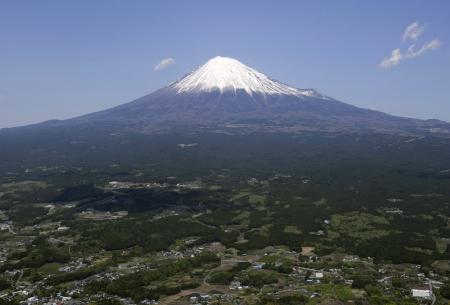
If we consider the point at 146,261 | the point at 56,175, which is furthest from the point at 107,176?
the point at 146,261

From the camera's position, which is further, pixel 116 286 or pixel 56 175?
pixel 56 175

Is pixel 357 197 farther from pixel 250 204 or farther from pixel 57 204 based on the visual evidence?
pixel 57 204

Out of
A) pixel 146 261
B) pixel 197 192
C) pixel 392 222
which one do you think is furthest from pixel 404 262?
pixel 197 192

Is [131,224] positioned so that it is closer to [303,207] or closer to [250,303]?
[303,207]

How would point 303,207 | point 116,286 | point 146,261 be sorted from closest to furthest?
point 116,286 < point 146,261 < point 303,207

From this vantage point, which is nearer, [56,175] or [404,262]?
[404,262]

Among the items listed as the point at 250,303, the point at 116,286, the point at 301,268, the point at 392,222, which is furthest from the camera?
the point at 392,222

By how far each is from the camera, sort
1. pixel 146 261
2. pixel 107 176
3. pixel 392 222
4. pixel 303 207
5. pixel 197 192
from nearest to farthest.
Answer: pixel 146 261, pixel 392 222, pixel 303 207, pixel 197 192, pixel 107 176

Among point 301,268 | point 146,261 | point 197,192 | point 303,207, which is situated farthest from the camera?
point 197,192
